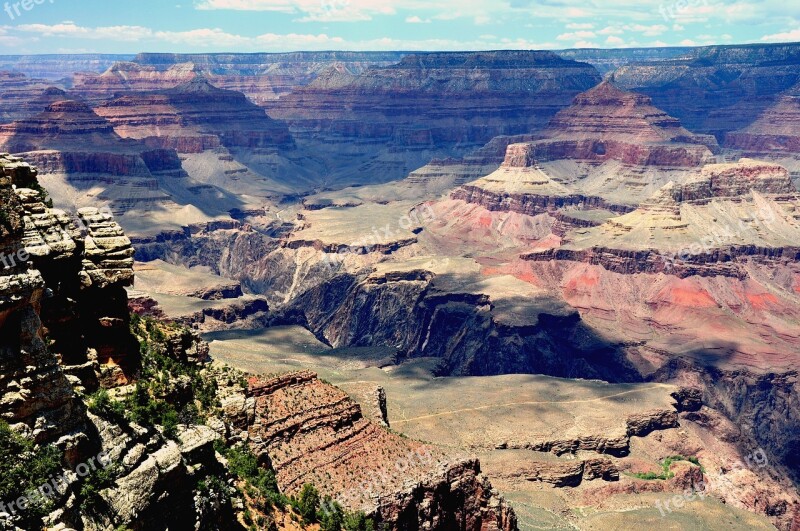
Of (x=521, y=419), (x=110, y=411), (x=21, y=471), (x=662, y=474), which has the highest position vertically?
(x=21, y=471)

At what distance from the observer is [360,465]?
2237 inches

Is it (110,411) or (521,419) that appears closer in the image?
(110,411)

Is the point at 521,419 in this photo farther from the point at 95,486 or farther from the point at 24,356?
the point at 24,356

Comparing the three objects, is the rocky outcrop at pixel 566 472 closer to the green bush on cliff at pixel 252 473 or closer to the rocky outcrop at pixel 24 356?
the green bush on cliff at pixel 252 473

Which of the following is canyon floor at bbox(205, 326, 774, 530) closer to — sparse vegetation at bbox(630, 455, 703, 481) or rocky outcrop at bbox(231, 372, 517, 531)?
sparse vegetation at bbox(630, 455, 703, 481)

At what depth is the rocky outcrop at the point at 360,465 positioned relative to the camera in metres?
54.3

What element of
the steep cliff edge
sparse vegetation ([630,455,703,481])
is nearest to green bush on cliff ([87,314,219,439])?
the steep cliff edge

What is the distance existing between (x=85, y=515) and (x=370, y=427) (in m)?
32.0

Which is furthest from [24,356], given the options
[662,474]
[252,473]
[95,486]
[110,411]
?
[662,474]

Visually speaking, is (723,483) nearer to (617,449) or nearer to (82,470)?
(617,449)

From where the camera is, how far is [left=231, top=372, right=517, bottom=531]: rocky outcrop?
178 feet

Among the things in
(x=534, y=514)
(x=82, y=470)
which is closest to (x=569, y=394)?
(x=534, y=514)

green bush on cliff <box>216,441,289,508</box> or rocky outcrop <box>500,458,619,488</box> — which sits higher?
green bush on cliff <box>216,441,289,508</box>

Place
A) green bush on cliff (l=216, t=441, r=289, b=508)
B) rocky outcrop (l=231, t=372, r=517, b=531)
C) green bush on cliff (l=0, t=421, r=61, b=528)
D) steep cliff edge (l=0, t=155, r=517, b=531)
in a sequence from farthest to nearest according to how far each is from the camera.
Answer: rocky outcrop (l=231, t=372, r=517, b=531) < green bush on cliff (l=216, t=441, r=289, b=508) < steep cliff edge (l=0, t=155, r=517, b=531) < green bush on cliff (l=0, t=421, r=61, b=528)
